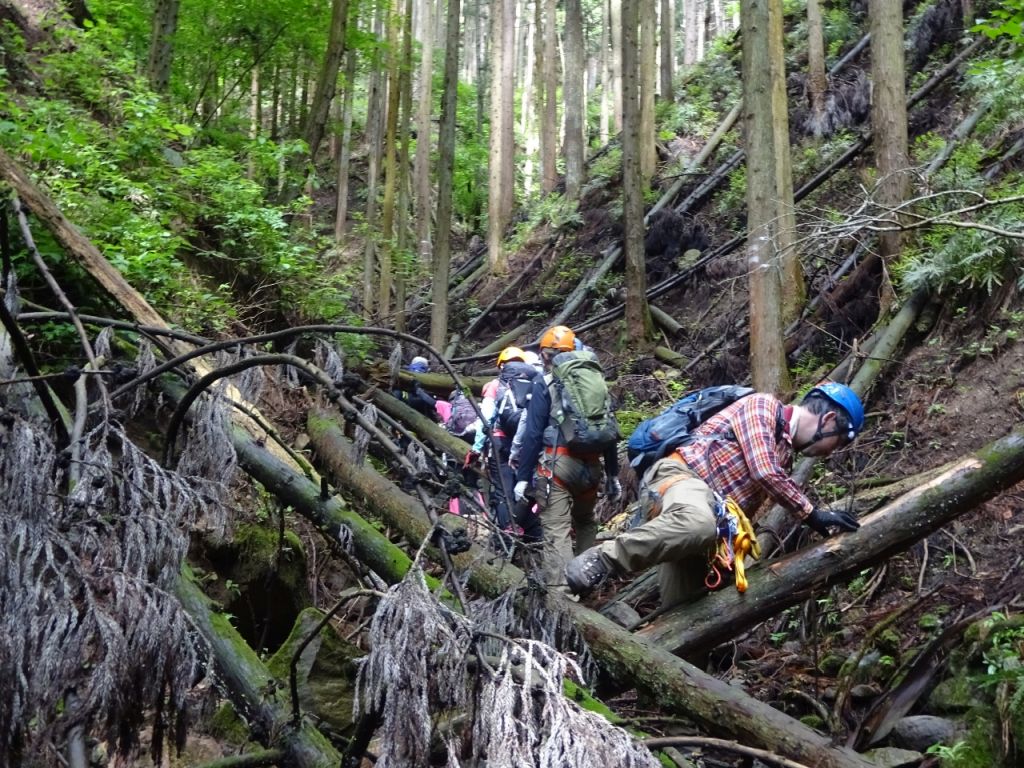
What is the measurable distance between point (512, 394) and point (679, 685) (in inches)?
143

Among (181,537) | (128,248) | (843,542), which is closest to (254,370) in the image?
(181,537)

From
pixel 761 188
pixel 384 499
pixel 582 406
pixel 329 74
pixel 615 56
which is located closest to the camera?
pixel 384 499

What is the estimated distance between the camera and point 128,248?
285 inches

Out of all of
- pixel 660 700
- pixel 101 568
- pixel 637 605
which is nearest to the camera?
pixel 101 568

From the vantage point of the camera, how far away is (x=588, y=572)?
471cm

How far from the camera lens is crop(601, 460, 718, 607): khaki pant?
4.39m

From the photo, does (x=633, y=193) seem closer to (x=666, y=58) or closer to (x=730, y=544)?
(x=730, y=544)

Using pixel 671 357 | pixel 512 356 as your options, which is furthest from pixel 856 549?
pixel 671 357

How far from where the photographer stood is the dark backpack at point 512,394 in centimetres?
707

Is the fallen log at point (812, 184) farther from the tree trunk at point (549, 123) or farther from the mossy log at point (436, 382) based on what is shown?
the tree trunk at point (549, 123)

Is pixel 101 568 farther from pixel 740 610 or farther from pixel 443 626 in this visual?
pixel 740 610

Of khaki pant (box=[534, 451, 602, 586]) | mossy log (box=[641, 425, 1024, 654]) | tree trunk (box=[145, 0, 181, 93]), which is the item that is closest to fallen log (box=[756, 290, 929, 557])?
khaki pant (box=[534, 451, 602, 586])

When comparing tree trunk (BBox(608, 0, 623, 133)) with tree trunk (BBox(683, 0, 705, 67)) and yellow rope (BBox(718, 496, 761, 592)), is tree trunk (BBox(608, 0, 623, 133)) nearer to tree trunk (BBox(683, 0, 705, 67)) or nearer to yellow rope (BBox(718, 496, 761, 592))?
tree trunk (BBox(683, 0, 705, 67))

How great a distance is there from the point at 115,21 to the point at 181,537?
13.8 meters
